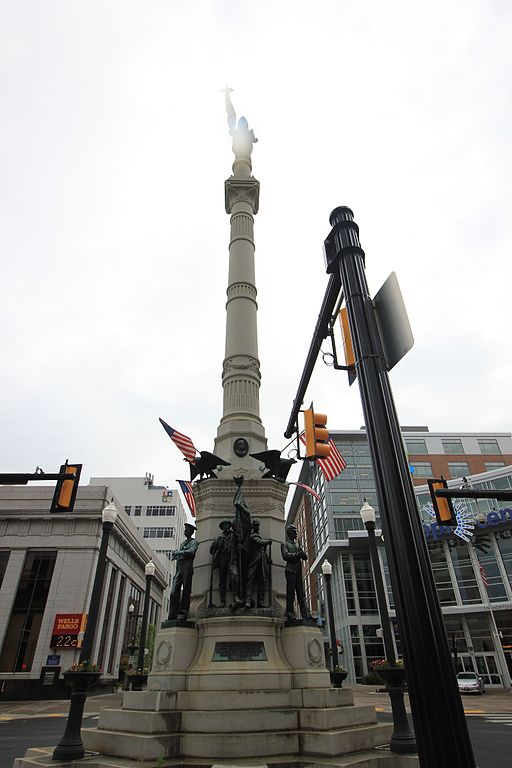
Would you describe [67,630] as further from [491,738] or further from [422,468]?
[422,468]

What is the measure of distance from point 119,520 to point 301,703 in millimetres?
39365

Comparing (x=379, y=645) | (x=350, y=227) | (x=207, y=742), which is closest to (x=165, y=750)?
(x=207, y=742)

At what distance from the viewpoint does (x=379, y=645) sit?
48.3 meters

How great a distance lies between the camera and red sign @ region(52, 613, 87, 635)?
1375 inches

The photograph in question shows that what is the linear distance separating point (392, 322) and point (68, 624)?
39.9 m

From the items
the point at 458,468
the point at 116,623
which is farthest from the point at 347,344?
the point at 458,468

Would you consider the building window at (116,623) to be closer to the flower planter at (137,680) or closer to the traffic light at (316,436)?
the flower planter at (137,680)

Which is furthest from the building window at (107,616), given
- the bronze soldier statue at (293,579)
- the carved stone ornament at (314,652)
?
the carved stone ornament at (314,652)

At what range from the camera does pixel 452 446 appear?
212 feet

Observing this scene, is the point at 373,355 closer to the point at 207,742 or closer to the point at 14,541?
the point at 207,742

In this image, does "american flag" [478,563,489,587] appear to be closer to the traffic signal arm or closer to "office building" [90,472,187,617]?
the traffic signal arm

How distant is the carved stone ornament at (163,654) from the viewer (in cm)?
1090

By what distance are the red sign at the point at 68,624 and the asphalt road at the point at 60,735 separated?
15.4m

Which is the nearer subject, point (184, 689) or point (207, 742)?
point (207, 742)
